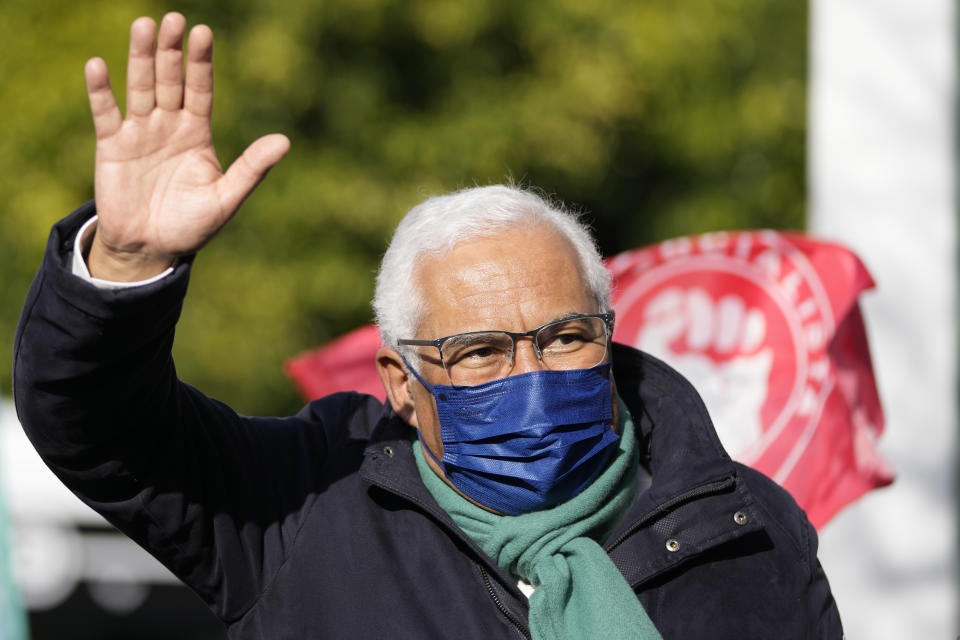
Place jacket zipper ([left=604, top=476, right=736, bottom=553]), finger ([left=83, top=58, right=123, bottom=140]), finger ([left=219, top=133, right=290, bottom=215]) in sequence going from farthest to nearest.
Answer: jacket zipper ([left=604, top=476, right=736, bottom=553]) → finger ([left=219, top=133, right=290, bottom=215]) → finger ([left=83, top=58, right=123, bottom=140])

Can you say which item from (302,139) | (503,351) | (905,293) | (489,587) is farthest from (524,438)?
(302,139)

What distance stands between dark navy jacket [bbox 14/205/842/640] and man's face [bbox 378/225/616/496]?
0.18m

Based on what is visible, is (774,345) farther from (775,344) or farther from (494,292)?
(494,292)

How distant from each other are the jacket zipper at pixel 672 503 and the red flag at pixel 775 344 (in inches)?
59.4

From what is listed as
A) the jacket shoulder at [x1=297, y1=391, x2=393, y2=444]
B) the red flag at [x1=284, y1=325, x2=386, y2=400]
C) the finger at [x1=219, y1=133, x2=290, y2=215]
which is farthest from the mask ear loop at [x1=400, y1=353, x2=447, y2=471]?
the red flag at [x1=284, y1=325, x2=386, y2=400]

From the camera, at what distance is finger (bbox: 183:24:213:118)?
6.62ft

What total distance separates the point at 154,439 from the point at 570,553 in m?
0.85

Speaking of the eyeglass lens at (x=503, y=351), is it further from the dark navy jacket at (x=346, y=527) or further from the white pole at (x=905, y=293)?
the white pole at (x=905, y=293)

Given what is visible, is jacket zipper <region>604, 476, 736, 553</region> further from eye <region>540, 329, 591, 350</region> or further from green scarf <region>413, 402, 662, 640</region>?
eye <region>540, 329, 591, 350</region>

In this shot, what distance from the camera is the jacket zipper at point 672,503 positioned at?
235cm

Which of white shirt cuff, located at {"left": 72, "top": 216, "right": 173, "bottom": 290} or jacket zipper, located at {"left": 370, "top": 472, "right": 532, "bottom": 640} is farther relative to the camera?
jacket zipper, located at {"left": 370, "top": 472, "right": 532, "bottom": 640}

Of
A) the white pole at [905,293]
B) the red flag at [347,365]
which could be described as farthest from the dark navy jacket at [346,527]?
the red flag at [347,365]

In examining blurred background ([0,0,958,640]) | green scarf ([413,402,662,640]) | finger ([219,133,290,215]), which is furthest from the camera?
blurred background ([0,0,958,640])

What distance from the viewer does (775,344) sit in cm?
407
